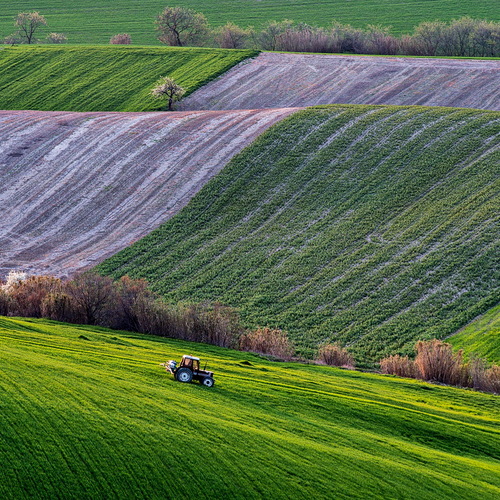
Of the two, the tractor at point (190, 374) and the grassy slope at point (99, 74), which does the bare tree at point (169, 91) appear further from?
the tractor at point (190, 374)

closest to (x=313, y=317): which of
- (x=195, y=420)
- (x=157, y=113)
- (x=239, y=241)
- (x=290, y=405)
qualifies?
(x=239, y=241)

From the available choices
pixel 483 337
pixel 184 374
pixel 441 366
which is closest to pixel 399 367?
pixel 441 366

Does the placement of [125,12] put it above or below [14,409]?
above

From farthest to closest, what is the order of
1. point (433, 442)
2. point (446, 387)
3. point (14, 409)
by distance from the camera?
point (446, 387) < point (433, 442) < point (14, 409)

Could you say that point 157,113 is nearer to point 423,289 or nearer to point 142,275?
point 142,275

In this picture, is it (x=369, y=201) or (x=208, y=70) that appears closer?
(x=369, y=201)
